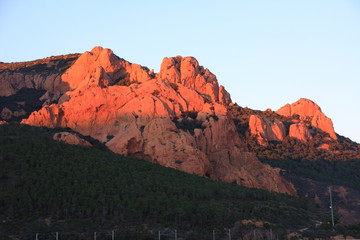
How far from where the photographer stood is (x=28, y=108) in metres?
115

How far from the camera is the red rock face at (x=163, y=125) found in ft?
293

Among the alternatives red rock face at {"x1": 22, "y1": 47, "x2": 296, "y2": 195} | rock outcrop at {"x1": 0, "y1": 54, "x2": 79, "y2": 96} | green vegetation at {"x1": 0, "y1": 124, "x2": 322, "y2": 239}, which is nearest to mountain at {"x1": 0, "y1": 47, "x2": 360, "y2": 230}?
red rock face at {"x1": 22, "y1": 47, "x2": 296, "y2": 195}

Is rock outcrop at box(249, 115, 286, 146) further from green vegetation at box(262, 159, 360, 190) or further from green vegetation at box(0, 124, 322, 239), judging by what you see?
green vegetation at box(0, 124, 322, 239)

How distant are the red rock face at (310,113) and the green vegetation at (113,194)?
1964 inches

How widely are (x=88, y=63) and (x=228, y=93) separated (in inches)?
1225

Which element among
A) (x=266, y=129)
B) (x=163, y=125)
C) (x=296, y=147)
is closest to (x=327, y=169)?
(x=296, y=147)

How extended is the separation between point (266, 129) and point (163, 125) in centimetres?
3674

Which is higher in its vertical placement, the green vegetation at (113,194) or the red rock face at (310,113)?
the red rock face at (310,113)

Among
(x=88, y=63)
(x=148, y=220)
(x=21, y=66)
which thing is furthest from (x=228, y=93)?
(x=148, y=220)

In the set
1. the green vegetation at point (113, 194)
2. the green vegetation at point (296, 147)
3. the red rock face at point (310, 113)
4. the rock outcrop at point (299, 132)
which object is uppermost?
the red rock face at point (310, 113)

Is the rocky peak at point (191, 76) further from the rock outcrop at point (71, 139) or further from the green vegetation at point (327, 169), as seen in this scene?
the rock outcrop at point (71, 139)

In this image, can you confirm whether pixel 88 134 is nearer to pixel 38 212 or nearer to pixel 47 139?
pixel 47 139

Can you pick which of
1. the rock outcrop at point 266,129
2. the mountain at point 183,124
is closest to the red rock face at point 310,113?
the mountain at point 183,124

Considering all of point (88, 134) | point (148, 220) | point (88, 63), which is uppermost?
point (88, 63)
